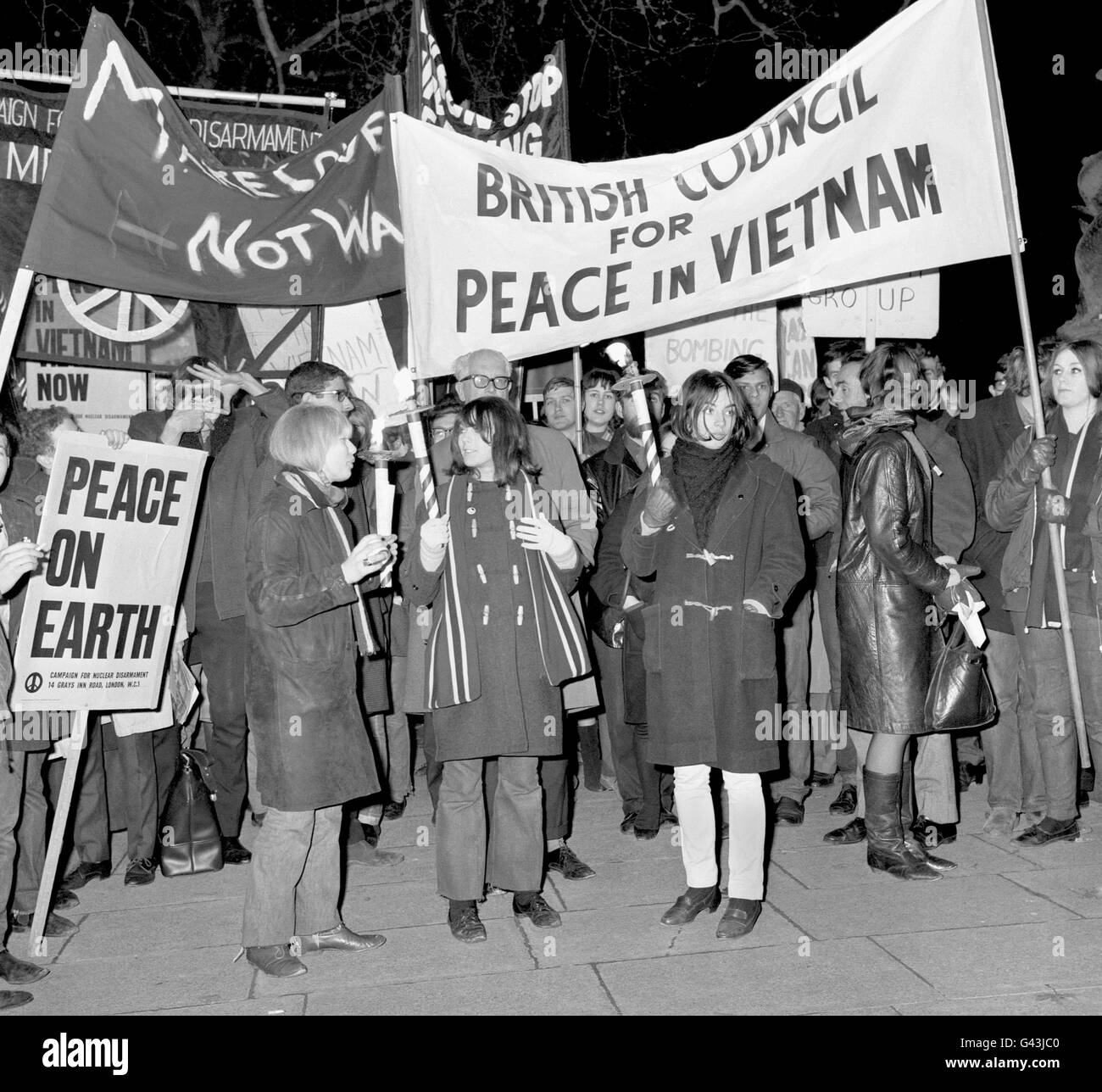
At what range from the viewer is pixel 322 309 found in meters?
7.88

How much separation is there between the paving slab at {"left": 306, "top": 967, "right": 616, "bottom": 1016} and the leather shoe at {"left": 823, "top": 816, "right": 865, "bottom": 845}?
6.74 feet

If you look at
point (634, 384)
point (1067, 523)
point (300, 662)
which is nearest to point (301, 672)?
point (300, 662)

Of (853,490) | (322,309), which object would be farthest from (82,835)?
(853,490)

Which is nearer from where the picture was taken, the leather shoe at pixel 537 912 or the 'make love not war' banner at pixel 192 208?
the leather shoe at pixel 537 912

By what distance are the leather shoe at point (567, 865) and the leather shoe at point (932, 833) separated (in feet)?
5.25

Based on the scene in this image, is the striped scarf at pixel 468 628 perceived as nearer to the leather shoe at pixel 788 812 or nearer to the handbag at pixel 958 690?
the handbag at pixel 958 690

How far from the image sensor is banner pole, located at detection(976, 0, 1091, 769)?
554 cm

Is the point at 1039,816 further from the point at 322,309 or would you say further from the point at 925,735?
the point at 322,309

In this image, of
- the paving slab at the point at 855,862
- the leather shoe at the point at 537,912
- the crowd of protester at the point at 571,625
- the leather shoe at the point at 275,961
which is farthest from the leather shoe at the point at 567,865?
the leather shoe at the point at 275,961

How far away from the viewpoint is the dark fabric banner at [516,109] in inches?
306

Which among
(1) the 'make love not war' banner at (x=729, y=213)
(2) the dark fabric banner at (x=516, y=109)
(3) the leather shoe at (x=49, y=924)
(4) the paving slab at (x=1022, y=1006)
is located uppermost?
(2) the dark fabric banner at (x=516, y=109)

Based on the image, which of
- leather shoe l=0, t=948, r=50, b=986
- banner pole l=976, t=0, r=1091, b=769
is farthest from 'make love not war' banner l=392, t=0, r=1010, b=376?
leather shoe l=0, t=948, r=50, b=986

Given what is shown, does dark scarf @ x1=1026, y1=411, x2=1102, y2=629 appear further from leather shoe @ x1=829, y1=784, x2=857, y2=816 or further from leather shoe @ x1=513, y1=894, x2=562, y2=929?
leather shoe @ x1=513, y1=894, x2=562, y2=929
